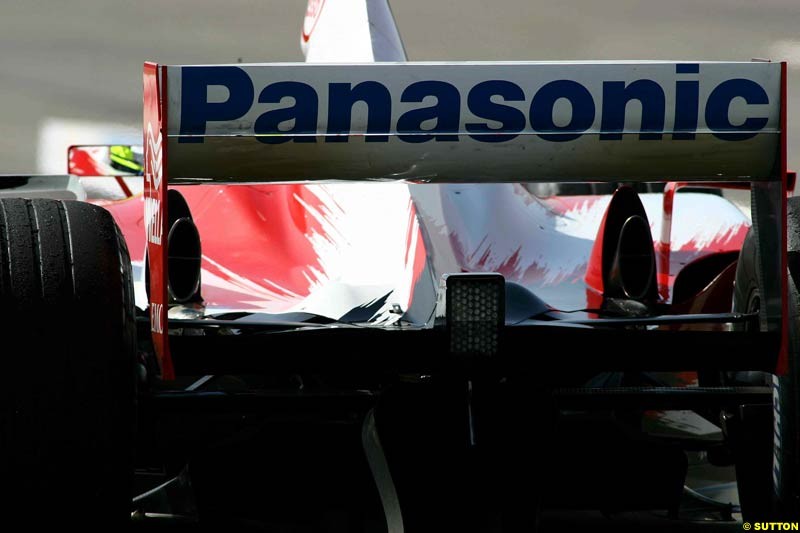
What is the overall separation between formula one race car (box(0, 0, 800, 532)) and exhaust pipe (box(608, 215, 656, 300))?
1.46 ft

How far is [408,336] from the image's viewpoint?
2.86m

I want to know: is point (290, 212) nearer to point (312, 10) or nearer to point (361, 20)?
point (361, 20)

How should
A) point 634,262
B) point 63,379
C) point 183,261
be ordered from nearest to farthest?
point 63,379 < point 183,261 < point 634,262

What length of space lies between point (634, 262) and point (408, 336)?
1.39 meters

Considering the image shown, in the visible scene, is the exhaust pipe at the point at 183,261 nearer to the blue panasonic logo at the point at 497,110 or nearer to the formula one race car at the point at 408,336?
the formula one race car at the point at 408,336

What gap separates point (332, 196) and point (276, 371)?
1541 millimetres

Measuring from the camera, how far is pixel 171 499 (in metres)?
3.88

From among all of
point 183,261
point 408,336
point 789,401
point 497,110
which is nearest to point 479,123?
point 497,110

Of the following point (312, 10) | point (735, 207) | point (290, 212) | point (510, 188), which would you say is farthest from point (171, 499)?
point (312, 10)

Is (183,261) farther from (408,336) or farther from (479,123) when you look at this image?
(479,123)

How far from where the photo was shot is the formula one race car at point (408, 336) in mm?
2531

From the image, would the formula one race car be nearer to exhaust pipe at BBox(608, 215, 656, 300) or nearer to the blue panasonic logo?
the blue panasonic logo

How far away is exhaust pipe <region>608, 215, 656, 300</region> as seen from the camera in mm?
3932

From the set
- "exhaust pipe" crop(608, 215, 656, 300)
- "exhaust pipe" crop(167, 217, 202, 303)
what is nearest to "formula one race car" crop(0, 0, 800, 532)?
"exhaust pipe" crop(167, 217, 202, 303)
